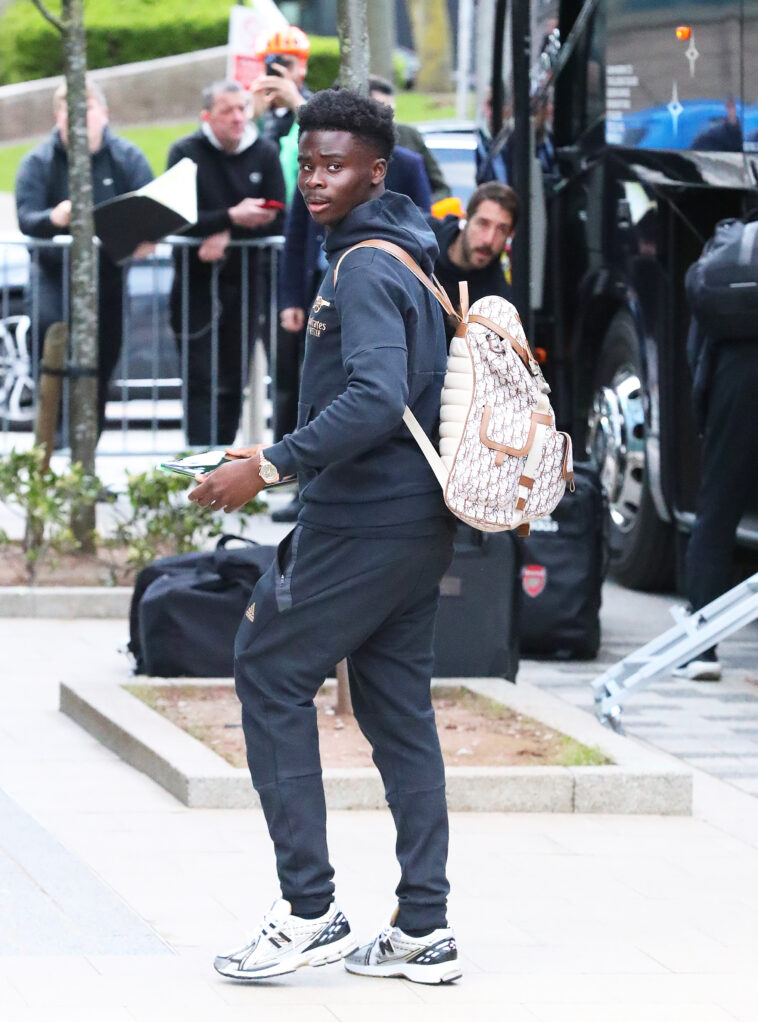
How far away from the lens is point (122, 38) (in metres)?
33.5

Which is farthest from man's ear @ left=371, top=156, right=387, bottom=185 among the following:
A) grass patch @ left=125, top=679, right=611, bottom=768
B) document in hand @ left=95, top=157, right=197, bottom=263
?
document in hand @ left=95, top=157, right=197, bottom=263

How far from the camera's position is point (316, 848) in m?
4.19

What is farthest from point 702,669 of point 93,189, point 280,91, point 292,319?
point 93,189

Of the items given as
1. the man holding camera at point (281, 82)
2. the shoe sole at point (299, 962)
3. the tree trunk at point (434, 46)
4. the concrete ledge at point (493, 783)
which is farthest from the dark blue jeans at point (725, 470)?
the tree trunk at point (434, 46)

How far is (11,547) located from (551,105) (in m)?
3.29

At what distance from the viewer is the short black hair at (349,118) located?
412cm

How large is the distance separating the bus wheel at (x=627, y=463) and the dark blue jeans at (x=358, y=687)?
4739 mm

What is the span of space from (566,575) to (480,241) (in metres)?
1.33

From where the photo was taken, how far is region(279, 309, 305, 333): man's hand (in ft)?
31.7

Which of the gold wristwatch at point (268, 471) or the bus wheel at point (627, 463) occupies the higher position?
the gold wristwatch at point (268, 471)

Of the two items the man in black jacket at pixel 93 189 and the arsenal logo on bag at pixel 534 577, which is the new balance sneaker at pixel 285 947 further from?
the man in black jacket at pixel 93 189

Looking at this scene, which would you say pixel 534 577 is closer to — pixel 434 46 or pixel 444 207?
pixel 444 207

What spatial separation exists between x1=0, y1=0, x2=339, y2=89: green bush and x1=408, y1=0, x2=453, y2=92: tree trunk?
29.2 feet

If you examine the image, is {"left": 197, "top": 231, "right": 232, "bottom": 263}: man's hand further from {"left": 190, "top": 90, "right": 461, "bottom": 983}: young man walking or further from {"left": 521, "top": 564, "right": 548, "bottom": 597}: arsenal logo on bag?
{"left": 190, "top": 90, "right": 461, "bottom": 983}: young man walking
